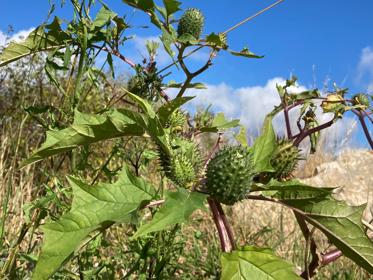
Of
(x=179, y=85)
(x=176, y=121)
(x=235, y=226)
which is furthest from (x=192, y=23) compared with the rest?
(x=235, y=226)

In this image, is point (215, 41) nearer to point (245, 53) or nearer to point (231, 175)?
point (245, 53)

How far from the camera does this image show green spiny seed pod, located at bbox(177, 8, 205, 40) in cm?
172

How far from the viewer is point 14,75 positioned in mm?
6160

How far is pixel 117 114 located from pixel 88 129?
2.6 inches

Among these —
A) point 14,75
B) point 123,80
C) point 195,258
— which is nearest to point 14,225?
point 195,258

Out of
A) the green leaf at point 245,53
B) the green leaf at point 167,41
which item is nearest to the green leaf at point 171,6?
the green leaf at point 167,41

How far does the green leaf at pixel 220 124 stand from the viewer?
1.45m

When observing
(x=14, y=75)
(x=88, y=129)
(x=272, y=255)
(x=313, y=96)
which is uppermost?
(x=14, y=75)

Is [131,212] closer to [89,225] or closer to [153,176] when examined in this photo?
[89,225]

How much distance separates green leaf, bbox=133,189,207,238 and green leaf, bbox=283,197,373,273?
0.82ft

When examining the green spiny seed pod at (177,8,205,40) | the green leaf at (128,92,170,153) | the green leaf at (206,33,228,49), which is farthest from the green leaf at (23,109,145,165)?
the green spiny seed pod at (177,8,205,40)

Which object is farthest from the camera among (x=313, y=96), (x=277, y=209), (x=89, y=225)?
(x=277, y=209)

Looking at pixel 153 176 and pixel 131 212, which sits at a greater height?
pixel 153 176

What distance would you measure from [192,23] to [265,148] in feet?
2.34
